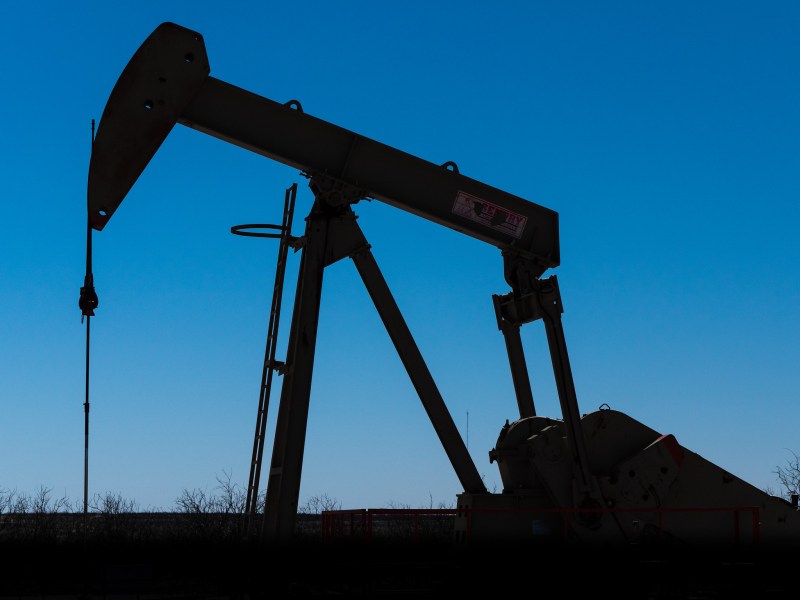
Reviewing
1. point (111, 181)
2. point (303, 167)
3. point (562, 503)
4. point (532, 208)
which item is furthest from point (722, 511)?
point (111, 181)

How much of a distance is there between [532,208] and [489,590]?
12.4 feet

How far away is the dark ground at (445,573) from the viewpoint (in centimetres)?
956

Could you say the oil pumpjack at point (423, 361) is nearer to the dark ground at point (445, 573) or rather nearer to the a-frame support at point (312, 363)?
the a-frame support at point (312, 363)

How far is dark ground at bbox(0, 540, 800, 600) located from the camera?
9.56m

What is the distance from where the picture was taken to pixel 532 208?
11484mm

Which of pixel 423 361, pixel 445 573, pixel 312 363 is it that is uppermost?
pixel 423 361

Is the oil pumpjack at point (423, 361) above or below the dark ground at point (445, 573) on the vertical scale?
above

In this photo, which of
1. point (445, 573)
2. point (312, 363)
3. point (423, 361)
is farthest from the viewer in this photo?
point (423, 361)

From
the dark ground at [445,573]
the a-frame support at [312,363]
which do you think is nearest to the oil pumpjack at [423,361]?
the a-frame support at [312,363]

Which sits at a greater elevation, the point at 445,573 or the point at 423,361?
the point at 423,361

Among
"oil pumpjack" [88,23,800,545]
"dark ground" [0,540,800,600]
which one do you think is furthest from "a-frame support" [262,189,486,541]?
"dark ground" [0,540,800,600]

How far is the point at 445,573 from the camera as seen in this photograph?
9.84 metres

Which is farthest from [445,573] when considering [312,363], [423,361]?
[312,363]

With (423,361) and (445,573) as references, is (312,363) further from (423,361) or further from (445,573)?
(445,573)
